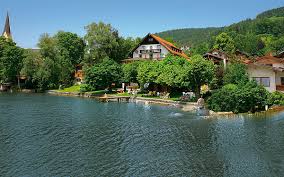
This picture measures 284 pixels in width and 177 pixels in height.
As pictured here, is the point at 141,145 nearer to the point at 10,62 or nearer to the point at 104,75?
the point at 104,75

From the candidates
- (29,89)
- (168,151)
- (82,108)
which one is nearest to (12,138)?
(168,151)

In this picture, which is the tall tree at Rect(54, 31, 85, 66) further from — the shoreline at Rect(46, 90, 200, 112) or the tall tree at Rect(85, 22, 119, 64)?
the shoreline at Rect(46, 90, 200, 112)

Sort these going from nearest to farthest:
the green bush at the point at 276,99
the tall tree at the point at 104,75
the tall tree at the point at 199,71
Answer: the green bush at the point at 276,99 → the tall tree at the point at 199,71 → the tall tree at the point at 104,75

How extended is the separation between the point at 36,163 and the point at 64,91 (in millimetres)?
67841

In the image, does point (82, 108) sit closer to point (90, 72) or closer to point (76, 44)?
point (90, 72)

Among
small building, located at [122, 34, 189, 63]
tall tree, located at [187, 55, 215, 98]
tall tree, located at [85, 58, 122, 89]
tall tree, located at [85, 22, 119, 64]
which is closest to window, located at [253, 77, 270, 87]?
tall tree, located at [187, 55, 215, 98]

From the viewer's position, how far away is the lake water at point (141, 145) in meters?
26.3

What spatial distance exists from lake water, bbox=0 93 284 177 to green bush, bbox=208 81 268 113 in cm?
362

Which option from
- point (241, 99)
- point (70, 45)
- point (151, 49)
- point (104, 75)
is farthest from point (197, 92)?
point (70, 45)

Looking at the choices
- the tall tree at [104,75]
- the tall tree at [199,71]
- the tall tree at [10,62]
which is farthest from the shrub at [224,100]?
the tall tree at [10,62]

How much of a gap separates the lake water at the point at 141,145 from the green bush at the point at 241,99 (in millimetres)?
3616

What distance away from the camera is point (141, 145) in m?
33.7

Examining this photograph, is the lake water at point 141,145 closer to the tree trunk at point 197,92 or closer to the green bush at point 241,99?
the green bush at point 241,99

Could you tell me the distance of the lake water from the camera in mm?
26328
